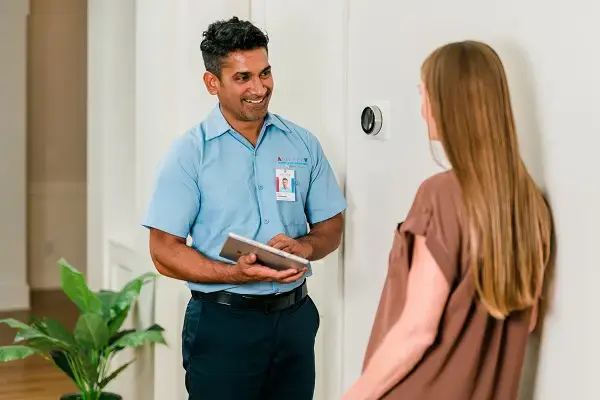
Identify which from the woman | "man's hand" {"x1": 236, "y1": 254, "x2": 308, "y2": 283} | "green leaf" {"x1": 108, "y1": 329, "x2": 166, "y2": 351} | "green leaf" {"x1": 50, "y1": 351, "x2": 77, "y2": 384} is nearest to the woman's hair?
the woman

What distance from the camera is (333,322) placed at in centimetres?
333

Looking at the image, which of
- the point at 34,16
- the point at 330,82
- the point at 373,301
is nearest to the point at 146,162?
the point at 330,82

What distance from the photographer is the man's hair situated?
2885mm

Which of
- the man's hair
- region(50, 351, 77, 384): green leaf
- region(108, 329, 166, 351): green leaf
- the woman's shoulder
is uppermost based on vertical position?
the man's hair

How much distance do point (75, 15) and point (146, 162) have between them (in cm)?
447

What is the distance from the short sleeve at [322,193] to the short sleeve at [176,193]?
0.36 m

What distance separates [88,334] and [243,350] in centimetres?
133

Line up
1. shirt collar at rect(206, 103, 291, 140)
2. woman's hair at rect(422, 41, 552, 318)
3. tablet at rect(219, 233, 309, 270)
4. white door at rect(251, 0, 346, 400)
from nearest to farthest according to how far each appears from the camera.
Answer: woman's hair at rect(422, 41, 552, 318) → tablet at rect(219, 233, 309, 270) → shirt collar at rect(206, 103, 291, 140) → white door at rect(251, 0, 346, 400)

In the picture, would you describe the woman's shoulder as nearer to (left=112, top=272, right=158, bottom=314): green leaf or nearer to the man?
the man

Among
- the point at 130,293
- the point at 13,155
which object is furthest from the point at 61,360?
the point at 13,155

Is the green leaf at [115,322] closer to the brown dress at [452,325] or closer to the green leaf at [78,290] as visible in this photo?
the green leaf at [78,290]

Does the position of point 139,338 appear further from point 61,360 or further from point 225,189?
point 225,189

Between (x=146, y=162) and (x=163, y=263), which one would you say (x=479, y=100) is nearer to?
(x=163, y=263)

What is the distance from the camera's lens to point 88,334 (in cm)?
405
